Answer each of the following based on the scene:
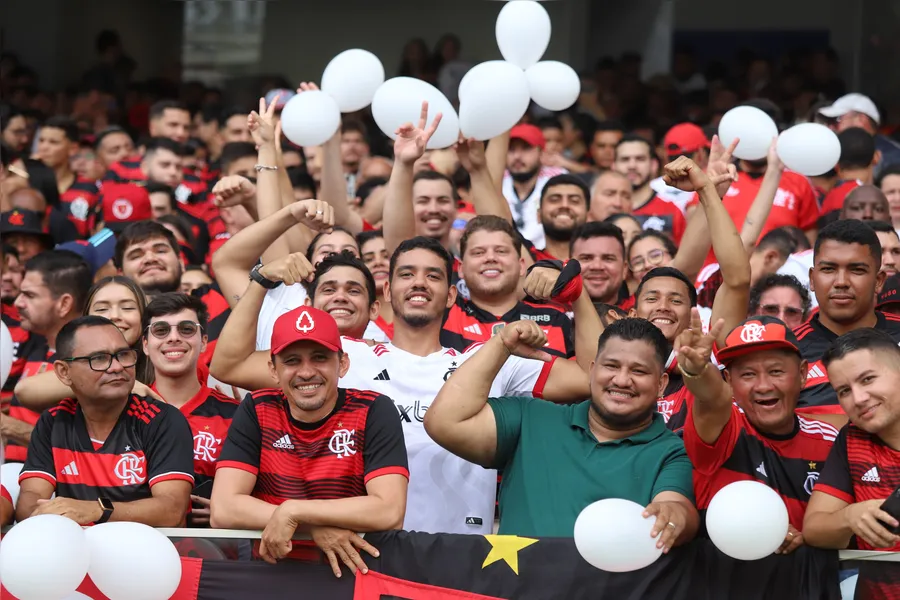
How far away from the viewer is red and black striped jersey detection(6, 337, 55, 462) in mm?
6516

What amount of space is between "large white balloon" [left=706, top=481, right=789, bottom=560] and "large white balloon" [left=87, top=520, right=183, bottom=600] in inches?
72.6

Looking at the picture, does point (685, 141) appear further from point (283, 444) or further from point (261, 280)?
point (283, 444)

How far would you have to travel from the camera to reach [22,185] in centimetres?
1017

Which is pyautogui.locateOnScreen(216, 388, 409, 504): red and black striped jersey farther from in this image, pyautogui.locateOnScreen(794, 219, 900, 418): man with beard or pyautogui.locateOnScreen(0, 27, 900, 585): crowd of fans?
pyautogui.locateOnScreen(794, 219, 900, 418): man with beard

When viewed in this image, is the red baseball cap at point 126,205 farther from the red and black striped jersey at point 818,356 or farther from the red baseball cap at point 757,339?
the red baseball cap at point 757,339

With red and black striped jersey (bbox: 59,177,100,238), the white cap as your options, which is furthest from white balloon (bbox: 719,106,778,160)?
red and black striped jersey (bbox: 59,177,100,238)

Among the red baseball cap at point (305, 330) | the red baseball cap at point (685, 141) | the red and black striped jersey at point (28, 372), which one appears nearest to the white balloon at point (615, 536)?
the red baseball cap at point (305, 330)

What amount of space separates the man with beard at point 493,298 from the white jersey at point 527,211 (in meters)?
2.29

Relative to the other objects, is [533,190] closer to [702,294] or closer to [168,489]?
[702,294]

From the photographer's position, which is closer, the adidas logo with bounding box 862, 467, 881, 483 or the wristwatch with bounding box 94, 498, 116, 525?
the adidas logo with bounding box 862, 467, 881, 483

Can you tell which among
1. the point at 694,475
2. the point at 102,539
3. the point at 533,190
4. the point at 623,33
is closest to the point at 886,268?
the point at 694,475

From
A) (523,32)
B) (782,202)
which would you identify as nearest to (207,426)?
(523,32)

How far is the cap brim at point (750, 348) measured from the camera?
17.0ft

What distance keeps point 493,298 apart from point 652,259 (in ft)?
4.84
